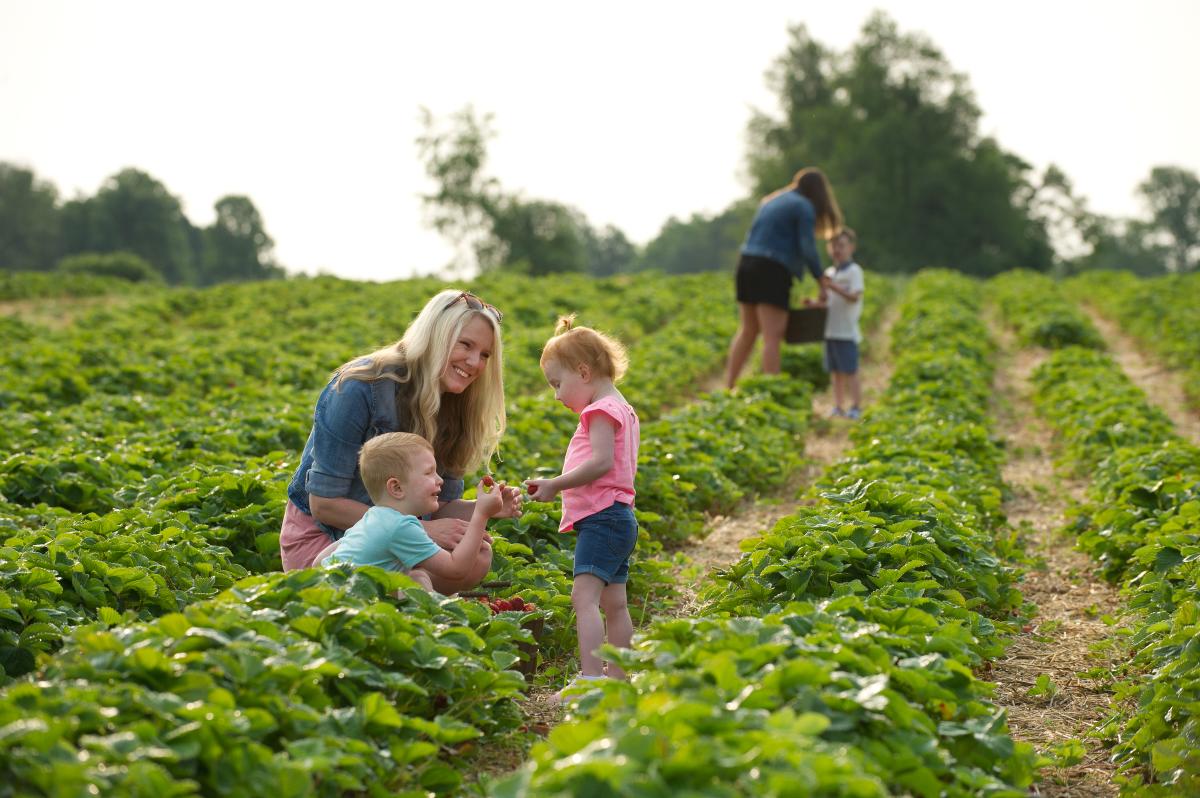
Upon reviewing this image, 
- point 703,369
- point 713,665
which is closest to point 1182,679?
Result: point 713,665

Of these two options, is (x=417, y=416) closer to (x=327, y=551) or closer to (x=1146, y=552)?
(x=327, y=551)

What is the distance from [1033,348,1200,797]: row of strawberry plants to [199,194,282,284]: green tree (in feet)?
262

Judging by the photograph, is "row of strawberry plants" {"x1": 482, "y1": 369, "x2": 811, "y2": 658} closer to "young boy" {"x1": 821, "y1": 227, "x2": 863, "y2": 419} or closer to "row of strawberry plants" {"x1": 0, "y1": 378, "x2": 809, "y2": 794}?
"young boy" {"x1": 821, "y1": 227, "x2": 863, "y2": 419}

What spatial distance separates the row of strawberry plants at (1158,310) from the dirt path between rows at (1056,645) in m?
5.46

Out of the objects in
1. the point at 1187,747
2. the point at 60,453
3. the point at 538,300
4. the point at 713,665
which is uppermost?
the point at 538,300

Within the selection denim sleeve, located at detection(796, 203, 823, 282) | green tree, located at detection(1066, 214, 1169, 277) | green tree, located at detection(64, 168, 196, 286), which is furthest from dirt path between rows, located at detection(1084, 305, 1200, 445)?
green tree, located at detection(64, 168, 196, 286)

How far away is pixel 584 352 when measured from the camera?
429 cm

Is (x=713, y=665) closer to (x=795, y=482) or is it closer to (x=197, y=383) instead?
(x=795, y=482)

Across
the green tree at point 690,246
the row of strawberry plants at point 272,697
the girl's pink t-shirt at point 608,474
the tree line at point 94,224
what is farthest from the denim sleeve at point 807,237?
the green tree at point 690,246

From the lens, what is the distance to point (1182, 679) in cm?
387

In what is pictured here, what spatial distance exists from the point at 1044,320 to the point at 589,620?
49.1ft

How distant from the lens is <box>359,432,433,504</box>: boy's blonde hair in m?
4.09

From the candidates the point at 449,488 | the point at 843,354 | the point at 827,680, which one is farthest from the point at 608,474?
the point at 843,354

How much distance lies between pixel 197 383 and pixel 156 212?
6597 centimetres
